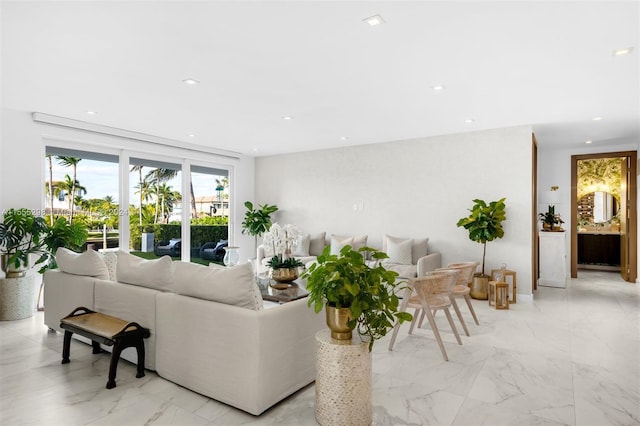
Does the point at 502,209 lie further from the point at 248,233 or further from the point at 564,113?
the point at 248,233

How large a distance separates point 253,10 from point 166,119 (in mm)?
3228

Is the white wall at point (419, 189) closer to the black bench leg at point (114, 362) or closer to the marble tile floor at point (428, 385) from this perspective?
the marble tile floor at point (428, 385)

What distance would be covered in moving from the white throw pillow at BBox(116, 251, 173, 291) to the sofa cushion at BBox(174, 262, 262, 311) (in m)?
0.30

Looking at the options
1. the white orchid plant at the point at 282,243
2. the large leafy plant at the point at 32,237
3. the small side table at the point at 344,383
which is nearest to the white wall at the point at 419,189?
the white orchid plant at the point at 282,243

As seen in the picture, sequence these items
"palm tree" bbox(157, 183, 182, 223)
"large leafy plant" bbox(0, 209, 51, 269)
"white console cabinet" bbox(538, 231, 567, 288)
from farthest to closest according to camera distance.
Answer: "palm tree" bbox(157, 183, 182, 223) → "white console cabinet" bbox(538, 231, 567, 288) → "large leafy plant" bbox(0, 209, 51, 269)

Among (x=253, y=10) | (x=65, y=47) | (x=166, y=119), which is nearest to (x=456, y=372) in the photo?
(x=253, y=10)

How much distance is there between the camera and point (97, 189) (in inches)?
232

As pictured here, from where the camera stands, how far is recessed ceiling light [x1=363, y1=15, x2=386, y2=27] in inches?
97.5

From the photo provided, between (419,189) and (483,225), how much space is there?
1.41 metres

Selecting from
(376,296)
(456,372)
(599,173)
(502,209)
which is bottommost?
(456,372)

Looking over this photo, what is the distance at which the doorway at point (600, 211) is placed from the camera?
24.4ft

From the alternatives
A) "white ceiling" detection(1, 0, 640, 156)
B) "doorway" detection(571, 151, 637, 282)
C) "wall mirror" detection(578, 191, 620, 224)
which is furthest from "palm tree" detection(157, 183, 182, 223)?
"wall mirror" detection(578, 191, 620, 224)

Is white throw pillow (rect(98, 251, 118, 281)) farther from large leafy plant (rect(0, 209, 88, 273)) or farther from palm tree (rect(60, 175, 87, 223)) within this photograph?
palm tree (rect(60, 175, 87, 223))

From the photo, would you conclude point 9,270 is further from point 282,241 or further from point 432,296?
point 432,296
